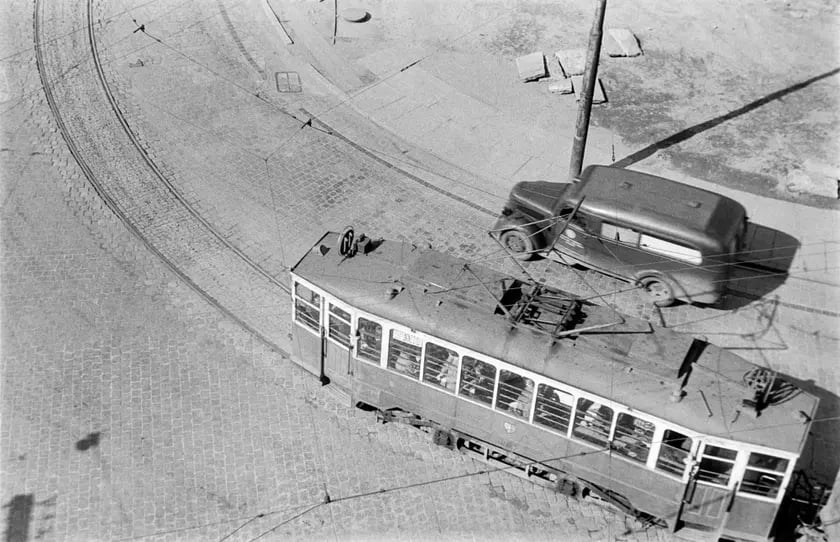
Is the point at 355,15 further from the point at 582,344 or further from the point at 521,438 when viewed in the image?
the point at 521,438

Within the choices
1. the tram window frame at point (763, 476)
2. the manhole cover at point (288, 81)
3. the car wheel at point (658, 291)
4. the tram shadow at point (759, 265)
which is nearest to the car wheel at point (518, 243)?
the car wheel at point (658, 291)

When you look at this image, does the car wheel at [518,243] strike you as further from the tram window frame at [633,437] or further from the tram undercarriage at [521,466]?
the tram window frame at [633,437]

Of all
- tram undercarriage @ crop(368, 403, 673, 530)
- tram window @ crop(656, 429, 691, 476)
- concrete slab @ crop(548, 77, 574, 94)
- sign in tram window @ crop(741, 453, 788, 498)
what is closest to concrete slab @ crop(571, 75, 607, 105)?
concrete slab @ crop(548, 77, 574, 94)

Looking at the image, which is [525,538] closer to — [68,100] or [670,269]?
[670,269]

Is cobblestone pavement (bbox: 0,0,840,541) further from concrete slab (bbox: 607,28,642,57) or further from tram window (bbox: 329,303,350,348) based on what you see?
concrete slab (bbox: 607,28,642,57)

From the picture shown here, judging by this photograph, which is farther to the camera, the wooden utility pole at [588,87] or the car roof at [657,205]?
the wooden utility pole at [588,87]
